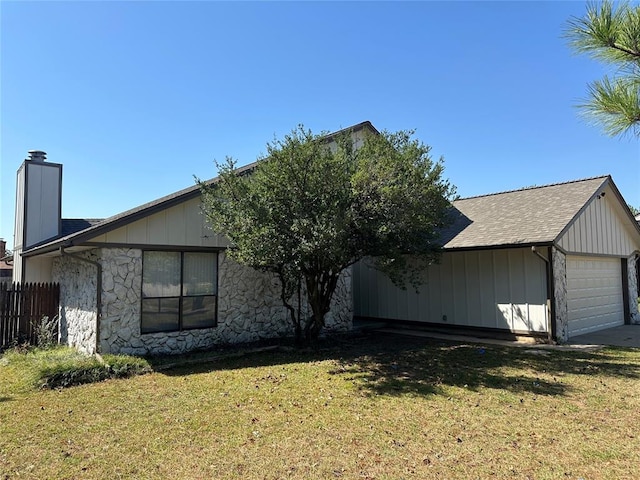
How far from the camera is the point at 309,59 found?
12.0 meters

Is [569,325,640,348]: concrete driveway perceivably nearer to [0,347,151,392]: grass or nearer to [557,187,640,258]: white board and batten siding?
[557,187,640,258]: white board and batten siding

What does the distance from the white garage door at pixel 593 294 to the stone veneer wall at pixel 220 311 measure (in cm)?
638

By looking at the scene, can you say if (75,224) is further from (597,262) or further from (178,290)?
(597,262)

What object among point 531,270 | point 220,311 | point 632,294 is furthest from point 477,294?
point 632,294

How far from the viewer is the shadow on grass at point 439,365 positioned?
273 inches

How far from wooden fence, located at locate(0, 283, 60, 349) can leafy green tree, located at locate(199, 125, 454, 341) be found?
607 cm

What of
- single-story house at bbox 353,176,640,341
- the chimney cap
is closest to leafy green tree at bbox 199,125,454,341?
single-story house at bbox 353,176,640,341

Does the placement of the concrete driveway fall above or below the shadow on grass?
below

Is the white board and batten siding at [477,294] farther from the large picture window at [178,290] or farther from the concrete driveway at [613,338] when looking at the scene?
the large picture window at [178,290]

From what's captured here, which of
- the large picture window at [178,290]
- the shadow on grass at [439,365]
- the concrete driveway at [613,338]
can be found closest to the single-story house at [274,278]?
Answer: the large picture window at [178,290]

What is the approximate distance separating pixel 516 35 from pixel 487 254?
18.5 ft

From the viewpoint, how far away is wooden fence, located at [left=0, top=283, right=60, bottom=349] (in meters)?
10.6

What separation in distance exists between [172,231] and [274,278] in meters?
3.03

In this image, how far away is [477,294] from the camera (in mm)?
12078
